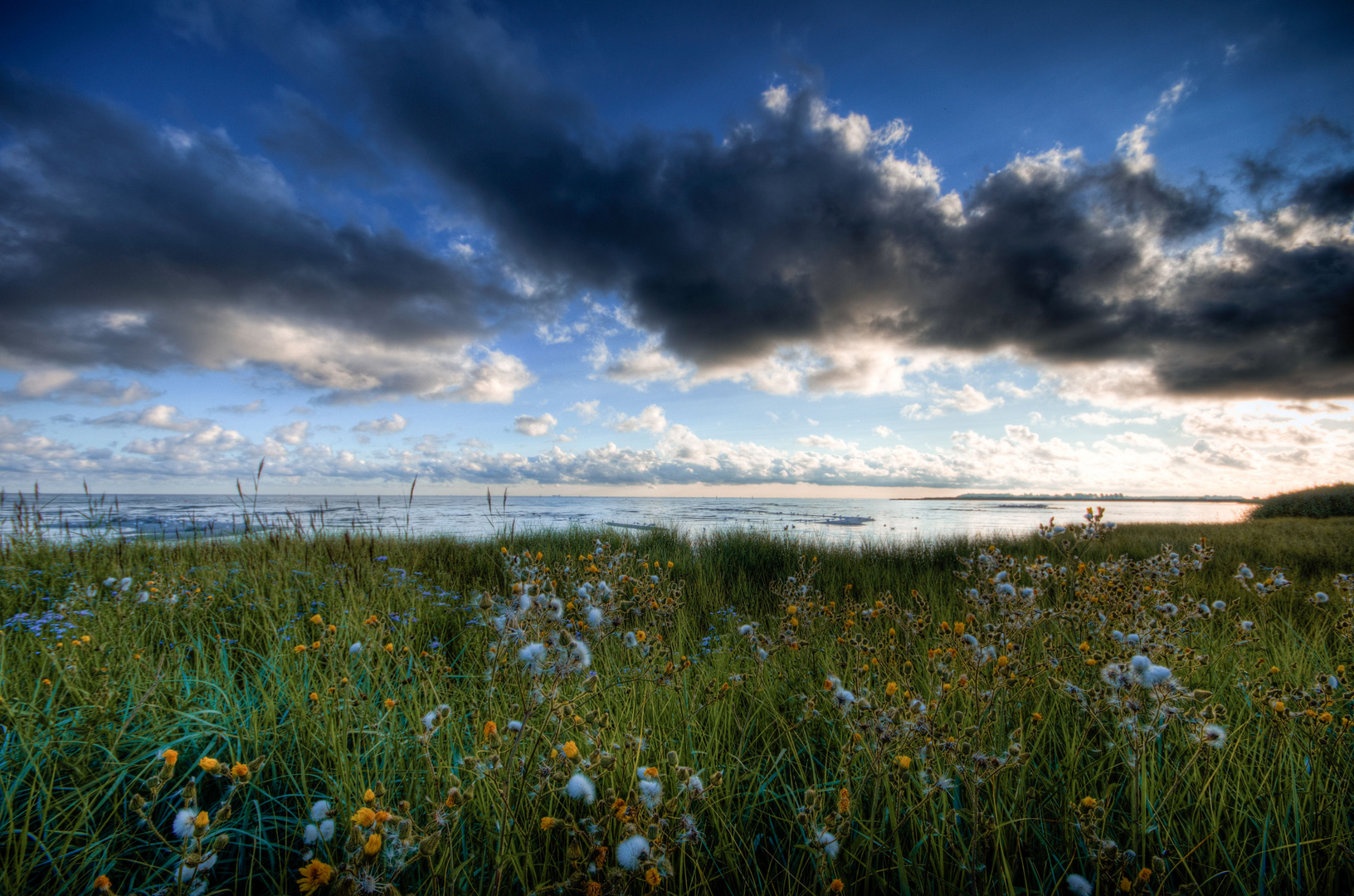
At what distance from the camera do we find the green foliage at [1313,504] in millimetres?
21719

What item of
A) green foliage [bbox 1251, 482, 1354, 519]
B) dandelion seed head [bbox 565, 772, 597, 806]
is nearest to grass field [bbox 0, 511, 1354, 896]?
dandelion seed head [bbox 565, 772, 597, 806]

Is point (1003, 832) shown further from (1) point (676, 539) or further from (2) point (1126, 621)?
(1) point (676, 539)

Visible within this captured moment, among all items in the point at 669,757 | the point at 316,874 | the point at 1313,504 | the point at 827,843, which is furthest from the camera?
the point at 1313,504

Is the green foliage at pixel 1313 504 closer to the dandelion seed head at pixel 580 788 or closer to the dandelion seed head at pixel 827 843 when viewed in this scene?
the dandelion seed head at pixel 827 843

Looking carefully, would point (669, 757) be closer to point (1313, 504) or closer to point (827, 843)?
point (827, 843)

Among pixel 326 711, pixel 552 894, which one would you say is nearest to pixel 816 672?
pixel 552 894

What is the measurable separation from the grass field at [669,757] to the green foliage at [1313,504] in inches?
1128

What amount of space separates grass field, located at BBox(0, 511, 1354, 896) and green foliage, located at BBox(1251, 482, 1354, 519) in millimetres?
28657

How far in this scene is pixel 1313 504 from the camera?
73.6ft

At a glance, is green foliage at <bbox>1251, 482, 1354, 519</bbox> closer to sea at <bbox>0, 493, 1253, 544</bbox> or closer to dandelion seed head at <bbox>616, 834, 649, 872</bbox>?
sea at <bbox>0, 493, 1253, 544</bbox>

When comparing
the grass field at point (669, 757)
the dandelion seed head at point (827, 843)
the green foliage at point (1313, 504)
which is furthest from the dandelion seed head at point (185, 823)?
the green foliage at point (1313, 504)

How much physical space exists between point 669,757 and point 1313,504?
35.8m

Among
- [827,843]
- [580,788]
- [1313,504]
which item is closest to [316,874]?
[580,788]

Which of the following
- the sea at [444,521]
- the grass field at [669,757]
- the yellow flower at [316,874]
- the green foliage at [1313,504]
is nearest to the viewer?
the yellow flower at [316,874]
